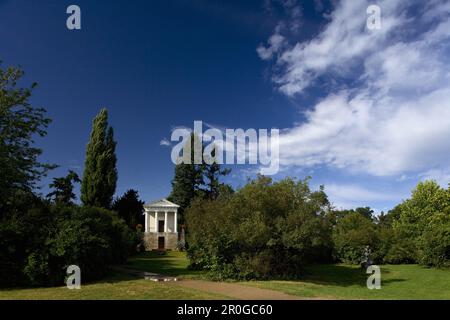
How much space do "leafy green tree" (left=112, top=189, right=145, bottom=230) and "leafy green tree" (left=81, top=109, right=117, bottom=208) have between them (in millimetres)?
10715

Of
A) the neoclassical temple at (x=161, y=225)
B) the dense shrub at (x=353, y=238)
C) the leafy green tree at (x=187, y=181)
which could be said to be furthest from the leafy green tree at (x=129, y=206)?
the dense shrub at (x=353, y=238)

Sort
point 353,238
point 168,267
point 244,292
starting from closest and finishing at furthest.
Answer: point 244,292 < point 168,267 < point 353,238

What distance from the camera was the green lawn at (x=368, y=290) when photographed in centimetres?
1357

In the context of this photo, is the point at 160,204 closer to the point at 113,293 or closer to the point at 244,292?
the point at 113,293

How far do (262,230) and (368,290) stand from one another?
541 centimetres

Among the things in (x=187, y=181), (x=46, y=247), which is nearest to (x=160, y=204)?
(x=187, y=181)

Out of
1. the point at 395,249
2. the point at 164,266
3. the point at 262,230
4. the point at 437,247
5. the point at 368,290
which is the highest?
the point at 262,230

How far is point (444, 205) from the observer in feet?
127

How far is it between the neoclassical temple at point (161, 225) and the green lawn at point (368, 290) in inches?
1125

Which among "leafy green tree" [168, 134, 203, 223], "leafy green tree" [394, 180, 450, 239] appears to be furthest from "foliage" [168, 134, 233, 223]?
"leafy green tree" [394, 180, 450, 239]

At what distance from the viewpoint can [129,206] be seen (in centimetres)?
4856

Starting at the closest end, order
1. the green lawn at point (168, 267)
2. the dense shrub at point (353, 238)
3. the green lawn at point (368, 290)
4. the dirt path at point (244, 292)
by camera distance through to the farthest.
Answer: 1. the dirt path at point (244, 292)
2. the green lawn at point (368, 290)
3. the green lawn at point (168, 267)
4. the dense shrub at point (353, 238)

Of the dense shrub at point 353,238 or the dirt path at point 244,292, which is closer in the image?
the dirt path at point 244,292

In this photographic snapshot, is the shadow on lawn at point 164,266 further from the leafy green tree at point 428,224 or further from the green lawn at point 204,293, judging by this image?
the leafy green tree at point 428,224
